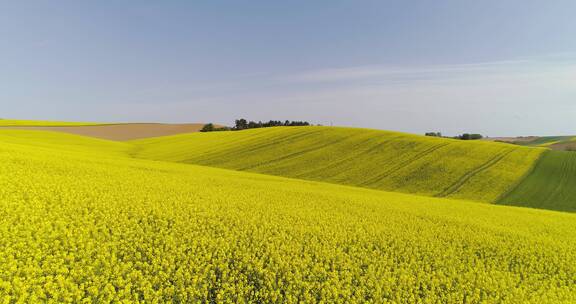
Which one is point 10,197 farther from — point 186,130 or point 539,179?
point 186,130

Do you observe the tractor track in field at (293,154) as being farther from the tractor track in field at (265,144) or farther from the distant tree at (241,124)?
the distant tree at (241,124)

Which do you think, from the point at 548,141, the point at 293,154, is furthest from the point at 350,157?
the point at 548,141

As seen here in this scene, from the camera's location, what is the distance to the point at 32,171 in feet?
43.9

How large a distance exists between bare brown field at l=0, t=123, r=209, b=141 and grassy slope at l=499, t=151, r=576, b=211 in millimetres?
75615

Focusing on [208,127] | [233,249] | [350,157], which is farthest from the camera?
[208,127]

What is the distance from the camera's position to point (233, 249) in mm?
9555

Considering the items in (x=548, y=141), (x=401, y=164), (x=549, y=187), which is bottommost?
(x=549, y=187)

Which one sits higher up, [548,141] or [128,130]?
[128,130]

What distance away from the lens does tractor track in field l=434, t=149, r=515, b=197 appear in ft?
111

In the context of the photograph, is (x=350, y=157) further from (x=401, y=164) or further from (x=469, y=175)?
(x=469, y=175)

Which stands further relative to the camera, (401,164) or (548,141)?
(548,141)

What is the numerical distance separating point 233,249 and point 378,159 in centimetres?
3705

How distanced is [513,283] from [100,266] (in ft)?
39.4

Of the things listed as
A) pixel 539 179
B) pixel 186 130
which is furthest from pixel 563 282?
pixel 186 130
